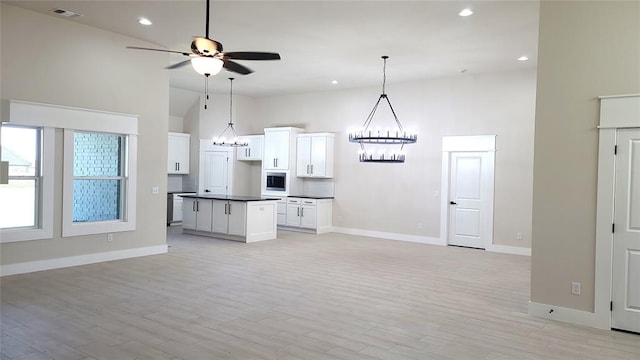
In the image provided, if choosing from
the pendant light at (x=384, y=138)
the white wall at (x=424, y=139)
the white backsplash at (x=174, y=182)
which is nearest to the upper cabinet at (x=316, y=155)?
the white wall at (x=424, y=139)

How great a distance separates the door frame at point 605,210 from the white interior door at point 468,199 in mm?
4363

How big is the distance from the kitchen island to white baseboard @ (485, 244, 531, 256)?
445 centimetres

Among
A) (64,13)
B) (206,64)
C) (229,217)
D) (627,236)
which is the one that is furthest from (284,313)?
(64,13)

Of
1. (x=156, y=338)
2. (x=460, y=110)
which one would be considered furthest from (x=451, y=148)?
(x=156, y=338)

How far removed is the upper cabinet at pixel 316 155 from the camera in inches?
425

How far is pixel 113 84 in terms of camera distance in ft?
22.6

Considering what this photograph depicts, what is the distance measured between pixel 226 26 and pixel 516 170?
5.86m

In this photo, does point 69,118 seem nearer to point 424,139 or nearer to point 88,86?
point 88,86

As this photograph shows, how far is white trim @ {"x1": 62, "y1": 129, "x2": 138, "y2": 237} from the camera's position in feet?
20.9

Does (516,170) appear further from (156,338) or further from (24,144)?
(24,144)

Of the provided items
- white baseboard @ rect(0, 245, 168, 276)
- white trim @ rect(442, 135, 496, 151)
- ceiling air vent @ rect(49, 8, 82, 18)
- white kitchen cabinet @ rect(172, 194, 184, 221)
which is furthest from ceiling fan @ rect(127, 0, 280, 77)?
white kitchen cabinet @ rect(172, 194, 184, 221)

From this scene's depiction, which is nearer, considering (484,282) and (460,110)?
(484,282)

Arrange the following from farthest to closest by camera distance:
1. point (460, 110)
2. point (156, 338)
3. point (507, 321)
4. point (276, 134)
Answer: point (276, 134)
point (460, 110)
point (507, 321)
point (156, 338)

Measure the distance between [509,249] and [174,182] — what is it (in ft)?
29.1
